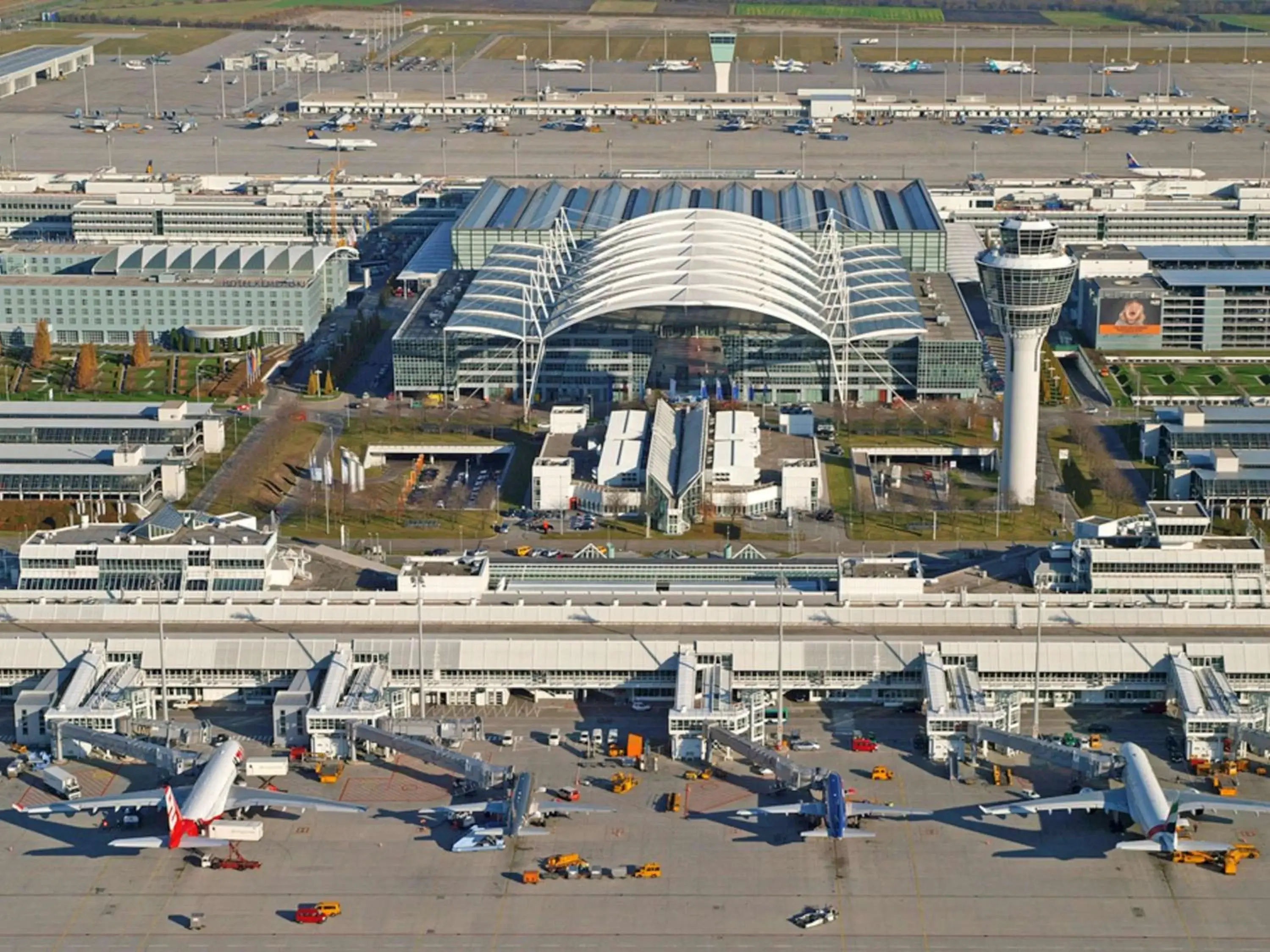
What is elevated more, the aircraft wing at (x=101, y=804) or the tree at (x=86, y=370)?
the tree at (x=86, y=370)

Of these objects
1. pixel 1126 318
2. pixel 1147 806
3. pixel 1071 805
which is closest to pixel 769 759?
pixel 1071 805

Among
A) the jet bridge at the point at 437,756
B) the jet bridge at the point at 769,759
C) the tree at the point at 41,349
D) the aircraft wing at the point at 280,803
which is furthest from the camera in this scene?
the tree at the point at 41,349

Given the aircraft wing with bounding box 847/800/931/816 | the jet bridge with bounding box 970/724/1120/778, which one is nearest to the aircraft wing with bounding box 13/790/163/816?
the aircraft wing with bounding box 847/800/931/816

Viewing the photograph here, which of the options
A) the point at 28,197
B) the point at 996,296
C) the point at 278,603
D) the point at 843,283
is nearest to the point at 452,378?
the point at 843,283

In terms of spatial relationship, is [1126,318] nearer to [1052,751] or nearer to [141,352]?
[141,352]

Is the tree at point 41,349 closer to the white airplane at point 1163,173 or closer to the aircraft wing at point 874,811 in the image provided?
the aircraft wing at point 874,811

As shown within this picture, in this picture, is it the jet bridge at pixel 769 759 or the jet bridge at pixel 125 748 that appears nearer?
the jet bridge at pixel 769 759

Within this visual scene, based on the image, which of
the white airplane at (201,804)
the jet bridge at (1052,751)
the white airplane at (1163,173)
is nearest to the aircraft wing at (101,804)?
the white airplane at (201,804)
